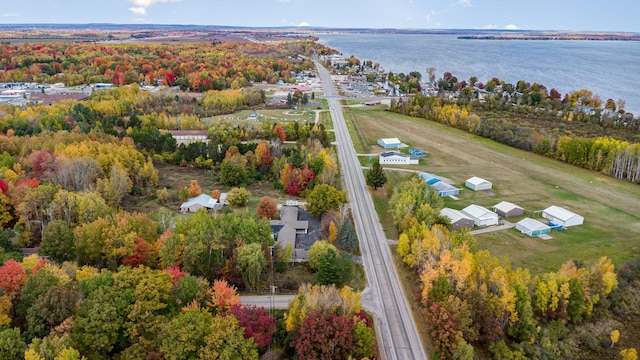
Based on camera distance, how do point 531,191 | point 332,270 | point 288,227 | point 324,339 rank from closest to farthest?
point 324,339, point 332,270, point 288,227, point 531,191

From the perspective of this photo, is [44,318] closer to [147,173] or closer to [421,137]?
[147,173]

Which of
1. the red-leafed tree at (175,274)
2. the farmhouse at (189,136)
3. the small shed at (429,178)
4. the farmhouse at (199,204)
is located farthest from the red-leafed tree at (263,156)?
the red-leafed tree at (175,274)

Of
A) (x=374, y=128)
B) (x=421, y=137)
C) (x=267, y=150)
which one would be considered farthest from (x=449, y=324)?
(x=374, y=128)

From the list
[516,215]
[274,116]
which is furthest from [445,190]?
[274,116]

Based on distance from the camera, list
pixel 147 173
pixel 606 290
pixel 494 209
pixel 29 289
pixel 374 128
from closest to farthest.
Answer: pixel 29 289 → pixel 606 290 → pixel 494 209 → pixel 147 173 → pixel 374 128

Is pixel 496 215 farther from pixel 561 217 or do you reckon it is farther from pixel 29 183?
pixel 29 183

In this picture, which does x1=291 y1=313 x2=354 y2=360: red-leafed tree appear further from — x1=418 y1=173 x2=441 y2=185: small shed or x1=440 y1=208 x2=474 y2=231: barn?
x1=418 y1=173 x2=441 y2=185: small shed

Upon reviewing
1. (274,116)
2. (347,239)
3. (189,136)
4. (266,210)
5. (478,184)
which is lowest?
(347,239)
